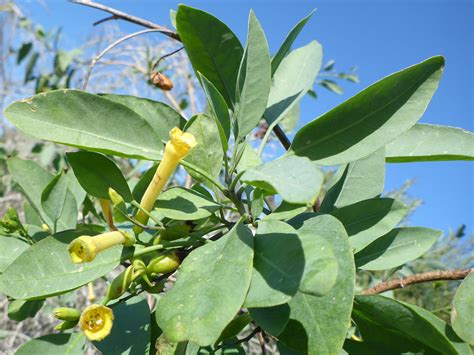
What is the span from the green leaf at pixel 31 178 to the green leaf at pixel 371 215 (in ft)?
2.07

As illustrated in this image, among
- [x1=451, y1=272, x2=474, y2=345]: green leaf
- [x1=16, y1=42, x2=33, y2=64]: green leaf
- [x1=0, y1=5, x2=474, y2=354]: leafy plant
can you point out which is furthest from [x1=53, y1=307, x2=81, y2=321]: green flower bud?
[x1=16, y1=42, x2=33, y2=64]: green leaf

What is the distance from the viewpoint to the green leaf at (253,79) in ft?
2.32

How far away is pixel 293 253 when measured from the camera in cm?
55

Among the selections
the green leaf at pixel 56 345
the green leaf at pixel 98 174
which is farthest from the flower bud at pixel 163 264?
the green leaf at pixel 56 345

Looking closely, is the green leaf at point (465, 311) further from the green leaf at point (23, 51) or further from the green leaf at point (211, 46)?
the green leaf at point (23, 51)

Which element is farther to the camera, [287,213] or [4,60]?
[4,60]

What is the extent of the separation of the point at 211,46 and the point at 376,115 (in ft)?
0.98

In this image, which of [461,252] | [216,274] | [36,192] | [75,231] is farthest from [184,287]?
[461,252]

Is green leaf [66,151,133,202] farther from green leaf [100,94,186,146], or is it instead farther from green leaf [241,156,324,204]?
green leaf [241,156,324,204]

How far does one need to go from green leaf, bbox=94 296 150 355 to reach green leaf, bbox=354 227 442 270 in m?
0.35

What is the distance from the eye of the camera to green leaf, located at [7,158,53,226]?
3.38ft

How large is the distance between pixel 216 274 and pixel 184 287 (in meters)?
0.05

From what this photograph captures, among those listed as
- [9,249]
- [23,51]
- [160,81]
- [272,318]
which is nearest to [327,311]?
[272,318]

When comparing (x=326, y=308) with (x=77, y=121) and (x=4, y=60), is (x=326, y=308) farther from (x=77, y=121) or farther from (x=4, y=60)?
(x=4, y=60)
